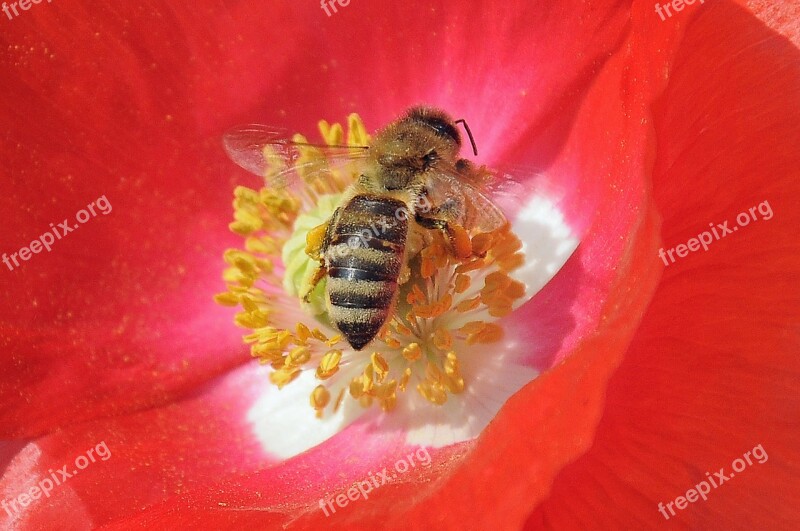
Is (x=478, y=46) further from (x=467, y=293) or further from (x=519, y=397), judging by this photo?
(x=519, y=397)

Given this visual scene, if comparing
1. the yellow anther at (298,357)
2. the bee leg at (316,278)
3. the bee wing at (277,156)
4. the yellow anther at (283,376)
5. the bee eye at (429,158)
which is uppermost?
the bee wing at (277,156)

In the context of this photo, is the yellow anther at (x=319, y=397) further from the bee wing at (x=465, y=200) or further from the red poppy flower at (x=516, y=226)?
the bee wing at (x=465, y=200)

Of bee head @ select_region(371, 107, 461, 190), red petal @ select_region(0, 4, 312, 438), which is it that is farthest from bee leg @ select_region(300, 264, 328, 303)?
red petal @ select_region(0, 4, 312, 438)

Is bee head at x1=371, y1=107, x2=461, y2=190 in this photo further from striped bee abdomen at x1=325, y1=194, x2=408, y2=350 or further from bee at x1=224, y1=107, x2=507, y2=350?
striped bee abdomen at x1=325, y1=194, x2=408, y2=350

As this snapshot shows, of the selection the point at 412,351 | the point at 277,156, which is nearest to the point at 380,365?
the point at 412,351

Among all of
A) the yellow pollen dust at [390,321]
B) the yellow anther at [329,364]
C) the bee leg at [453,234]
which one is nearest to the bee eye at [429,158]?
the bee leg at [453,234]

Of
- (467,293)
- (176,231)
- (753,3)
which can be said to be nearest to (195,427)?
(176,231)

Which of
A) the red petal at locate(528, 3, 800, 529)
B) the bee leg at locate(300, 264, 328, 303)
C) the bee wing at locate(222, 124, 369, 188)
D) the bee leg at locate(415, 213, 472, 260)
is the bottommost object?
the red petal at locate(528, 3, 800, 529)
